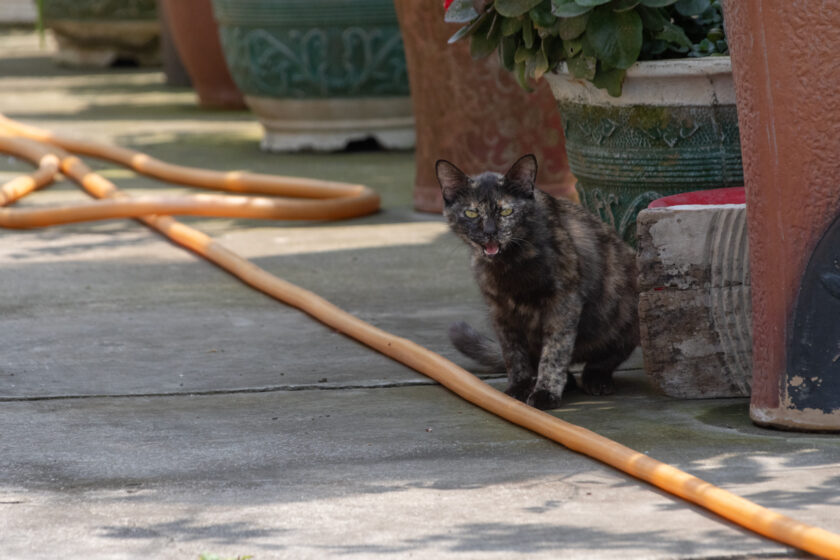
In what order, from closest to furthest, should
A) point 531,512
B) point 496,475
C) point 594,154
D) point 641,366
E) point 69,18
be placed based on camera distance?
point 531,512 → point 496,475 → point 641,366 → point 594,154 → point 69,18

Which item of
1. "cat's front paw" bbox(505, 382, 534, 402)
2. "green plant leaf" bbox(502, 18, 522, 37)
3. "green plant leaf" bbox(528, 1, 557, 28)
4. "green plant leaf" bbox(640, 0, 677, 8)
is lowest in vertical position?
"cat's front paw" bbox(505, 382, 534, 402)

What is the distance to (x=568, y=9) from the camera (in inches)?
145

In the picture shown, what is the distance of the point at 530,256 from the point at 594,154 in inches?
34.1

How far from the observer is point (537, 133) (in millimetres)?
5836

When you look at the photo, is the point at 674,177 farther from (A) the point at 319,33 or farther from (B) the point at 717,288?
(A) the point at 319,33

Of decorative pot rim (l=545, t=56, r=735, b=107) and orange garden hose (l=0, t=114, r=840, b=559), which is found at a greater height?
decorative pot rim (l=545, t=56, r=735, b=107)

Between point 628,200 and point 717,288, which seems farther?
point 628,200

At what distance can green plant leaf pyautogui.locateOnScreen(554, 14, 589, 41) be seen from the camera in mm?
3764

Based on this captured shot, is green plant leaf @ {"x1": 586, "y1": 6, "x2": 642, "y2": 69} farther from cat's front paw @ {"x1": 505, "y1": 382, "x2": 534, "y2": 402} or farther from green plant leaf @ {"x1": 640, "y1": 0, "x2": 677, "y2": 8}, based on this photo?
cat's front paw @ {"x1": 505, "y1": 382, "x2": 534, "y2": 402}

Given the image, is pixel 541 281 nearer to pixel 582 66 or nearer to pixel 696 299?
pixel 696 299

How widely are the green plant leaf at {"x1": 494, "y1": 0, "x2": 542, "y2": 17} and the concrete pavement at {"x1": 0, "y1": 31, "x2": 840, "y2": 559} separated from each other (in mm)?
1024

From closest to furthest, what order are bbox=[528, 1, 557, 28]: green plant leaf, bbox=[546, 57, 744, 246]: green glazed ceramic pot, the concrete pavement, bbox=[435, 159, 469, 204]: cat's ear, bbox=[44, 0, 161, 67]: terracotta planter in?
the concrete pavement → bbox=[435, 159, 469, 204]: cat's ear → bbox=[528, 1, 557, 28]: green plant leaf → bbox=[546, 57, 744, 246]: green glazed ceramic pot → bbox=[44, 0, 161, 67]: terracotta planter

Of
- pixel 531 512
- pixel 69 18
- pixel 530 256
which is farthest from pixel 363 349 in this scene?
pixel 69 18

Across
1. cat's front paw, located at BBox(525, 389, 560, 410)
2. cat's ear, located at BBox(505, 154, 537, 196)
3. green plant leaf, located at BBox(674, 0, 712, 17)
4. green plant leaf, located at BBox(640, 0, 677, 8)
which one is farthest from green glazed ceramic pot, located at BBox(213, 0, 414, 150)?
cat's front paw, located at BBox(525, 389, 560, 410)
